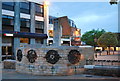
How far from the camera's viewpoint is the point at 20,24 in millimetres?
34281

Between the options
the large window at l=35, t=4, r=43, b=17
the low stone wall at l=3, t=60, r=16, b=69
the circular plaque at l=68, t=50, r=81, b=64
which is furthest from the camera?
the large window at l=35, t=4, r=43, b=17

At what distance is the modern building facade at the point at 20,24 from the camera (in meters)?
31.5

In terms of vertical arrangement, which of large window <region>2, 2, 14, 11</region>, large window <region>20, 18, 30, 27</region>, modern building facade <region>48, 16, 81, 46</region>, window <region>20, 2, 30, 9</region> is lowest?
modern building facade <region>48, 16, 81, 46</region>

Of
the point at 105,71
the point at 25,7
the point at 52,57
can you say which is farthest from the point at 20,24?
the point at 105,71

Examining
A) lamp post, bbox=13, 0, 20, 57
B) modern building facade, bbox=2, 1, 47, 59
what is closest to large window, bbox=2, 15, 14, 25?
modern building facade, bbox=2, 1, 47, 59

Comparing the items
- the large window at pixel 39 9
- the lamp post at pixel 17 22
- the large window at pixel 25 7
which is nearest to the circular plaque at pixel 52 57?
the lamp post at pixel 17 22

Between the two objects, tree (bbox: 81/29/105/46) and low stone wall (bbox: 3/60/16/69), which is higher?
tree (bbox: 81/29/105/46)

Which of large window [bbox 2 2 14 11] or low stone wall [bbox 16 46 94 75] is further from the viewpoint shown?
large window [bbox 2 2 14 11]

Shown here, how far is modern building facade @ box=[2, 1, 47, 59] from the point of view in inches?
1238

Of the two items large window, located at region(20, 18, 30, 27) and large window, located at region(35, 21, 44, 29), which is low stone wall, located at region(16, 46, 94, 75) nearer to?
large window, located at region(20, 18, 30, 27)

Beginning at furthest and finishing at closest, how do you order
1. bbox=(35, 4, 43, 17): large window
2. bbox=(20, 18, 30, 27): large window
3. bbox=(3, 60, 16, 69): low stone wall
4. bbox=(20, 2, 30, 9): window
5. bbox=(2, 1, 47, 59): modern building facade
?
1. bbox=(35, 4, 43, 17): large window
2. bbox=(20, 2, 30, 9): window
3. bbox=(20, 18, 30, 27): large window
4. bbox=(2, 1, 47, 59): modern building facade
5. bbox=(3, 60, 16, 69): low stone wall

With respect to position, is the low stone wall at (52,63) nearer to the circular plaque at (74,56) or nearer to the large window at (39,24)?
the circular plaque at (74,56)

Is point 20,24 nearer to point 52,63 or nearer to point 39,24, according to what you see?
point 39,24

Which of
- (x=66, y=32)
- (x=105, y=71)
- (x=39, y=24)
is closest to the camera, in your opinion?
(x=105, y=71)
